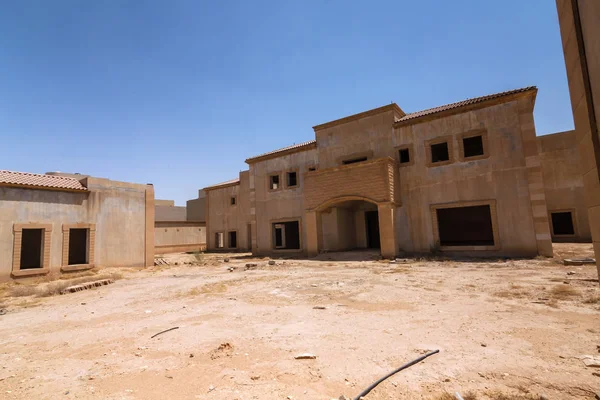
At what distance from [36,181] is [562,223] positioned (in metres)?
32.6

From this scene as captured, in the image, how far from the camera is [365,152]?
64.3 feet

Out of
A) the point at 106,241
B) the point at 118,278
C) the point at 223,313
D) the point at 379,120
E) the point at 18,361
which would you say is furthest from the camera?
the point at 379,120

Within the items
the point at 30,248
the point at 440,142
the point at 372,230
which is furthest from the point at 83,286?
the point at 440,142

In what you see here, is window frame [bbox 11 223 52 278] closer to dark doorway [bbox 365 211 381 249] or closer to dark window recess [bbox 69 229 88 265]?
dark window recess [bbox 69 229 88 265]

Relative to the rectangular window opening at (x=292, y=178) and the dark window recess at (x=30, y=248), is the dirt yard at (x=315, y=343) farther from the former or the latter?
the rectangular window opening at (x=292, y=178)

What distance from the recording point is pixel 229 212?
103ft

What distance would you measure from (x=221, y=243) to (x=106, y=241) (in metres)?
17.0

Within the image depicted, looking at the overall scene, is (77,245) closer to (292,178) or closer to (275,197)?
(275,197)

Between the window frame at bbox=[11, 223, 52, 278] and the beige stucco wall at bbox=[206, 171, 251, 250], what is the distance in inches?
646

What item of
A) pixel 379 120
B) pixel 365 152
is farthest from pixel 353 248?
pixel 379 120

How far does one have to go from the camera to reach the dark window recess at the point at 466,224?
24906mm

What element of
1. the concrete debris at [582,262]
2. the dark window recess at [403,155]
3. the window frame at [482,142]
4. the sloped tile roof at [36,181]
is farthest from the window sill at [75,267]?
the concrete debris at [582,262]

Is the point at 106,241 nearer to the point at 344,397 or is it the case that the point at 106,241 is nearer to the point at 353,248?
the point at 353,248

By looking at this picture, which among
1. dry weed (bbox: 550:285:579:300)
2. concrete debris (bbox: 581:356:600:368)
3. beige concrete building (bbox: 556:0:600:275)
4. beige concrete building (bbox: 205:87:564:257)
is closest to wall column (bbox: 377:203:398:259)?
beige concrete building (bbox: 205:87:564:257)
